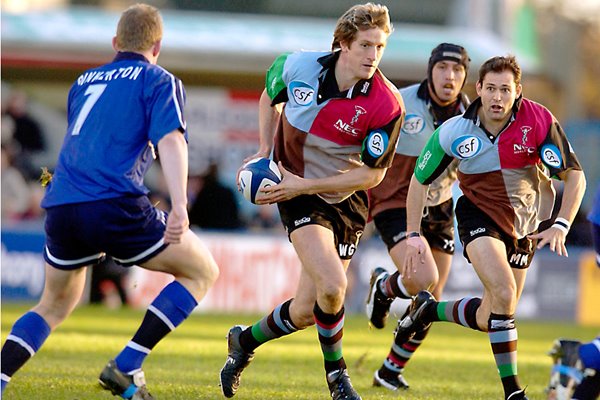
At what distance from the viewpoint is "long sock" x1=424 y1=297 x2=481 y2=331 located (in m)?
7.94

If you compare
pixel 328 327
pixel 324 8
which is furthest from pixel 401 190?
pixel 324 8

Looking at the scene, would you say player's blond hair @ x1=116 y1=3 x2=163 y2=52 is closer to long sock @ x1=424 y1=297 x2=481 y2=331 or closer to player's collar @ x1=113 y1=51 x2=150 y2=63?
player's collar @ x1=113 y1=51 x2=150 y2=63

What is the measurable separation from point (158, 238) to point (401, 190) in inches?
132

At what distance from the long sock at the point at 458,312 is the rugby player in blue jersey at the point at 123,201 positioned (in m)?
2.16

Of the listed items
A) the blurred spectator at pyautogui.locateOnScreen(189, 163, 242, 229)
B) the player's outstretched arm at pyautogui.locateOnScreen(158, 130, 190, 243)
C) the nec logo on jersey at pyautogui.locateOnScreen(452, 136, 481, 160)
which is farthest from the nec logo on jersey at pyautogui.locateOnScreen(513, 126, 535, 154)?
the blurred spectator at pyautogui.locateOnScreen(189, 163, 242, 229)

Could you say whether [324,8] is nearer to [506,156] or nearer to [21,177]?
[21,177]

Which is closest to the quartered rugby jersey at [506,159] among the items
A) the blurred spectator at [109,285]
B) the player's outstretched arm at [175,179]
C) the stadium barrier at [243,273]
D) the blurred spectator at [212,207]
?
the player's outstretched arm at [175,179]

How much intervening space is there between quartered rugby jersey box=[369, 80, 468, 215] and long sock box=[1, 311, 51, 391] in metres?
3.60

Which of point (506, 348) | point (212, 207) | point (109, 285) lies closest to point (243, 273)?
point (212, 207)

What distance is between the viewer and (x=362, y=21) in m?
7.29

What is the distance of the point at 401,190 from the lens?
9430 millimetres

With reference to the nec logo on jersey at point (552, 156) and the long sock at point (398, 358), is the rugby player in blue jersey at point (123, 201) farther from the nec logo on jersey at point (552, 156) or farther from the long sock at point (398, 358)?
the long sock at point (398, 358)

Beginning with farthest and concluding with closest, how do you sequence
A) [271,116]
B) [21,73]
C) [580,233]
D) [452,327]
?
[21,73] < [580,233] < [452,327] < [271,116]

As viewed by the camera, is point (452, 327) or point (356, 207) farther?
point (452, 327)
